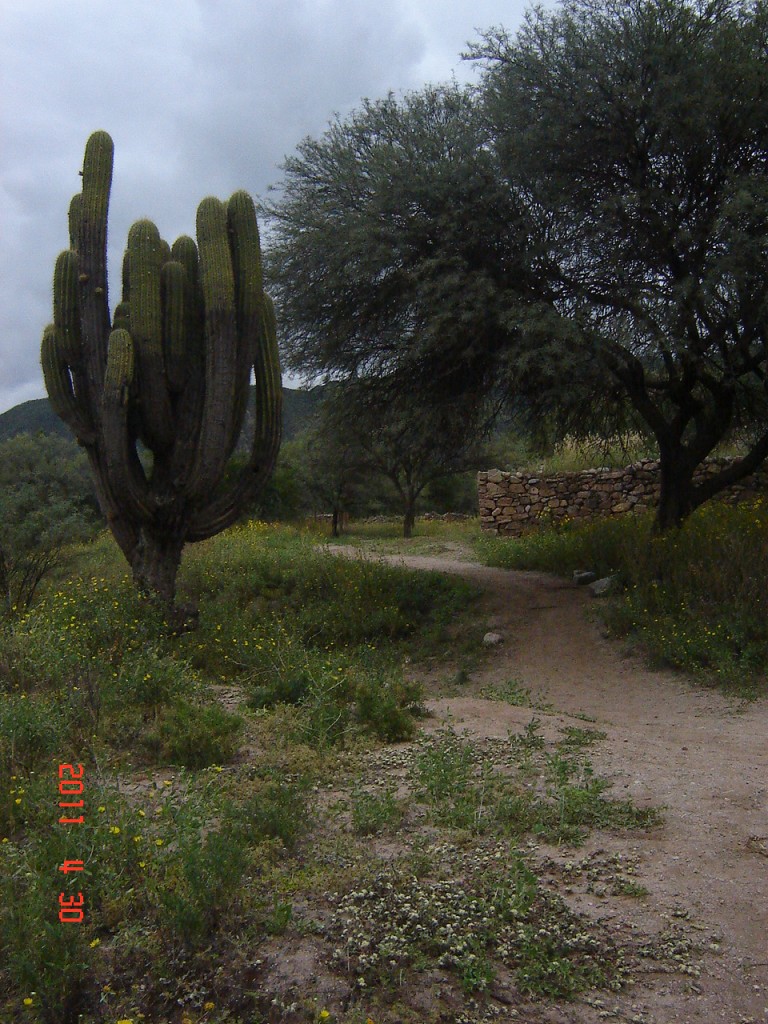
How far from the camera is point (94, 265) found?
9.45 m

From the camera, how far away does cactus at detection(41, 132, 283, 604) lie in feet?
30.5

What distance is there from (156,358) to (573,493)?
12831 mm

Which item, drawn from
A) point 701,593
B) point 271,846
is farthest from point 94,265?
point 271,846

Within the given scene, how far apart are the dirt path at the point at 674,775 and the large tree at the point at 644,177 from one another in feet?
10.0

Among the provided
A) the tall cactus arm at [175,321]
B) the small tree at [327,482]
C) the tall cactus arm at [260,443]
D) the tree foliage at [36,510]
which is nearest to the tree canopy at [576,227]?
the tall cactus arm at [260,443]

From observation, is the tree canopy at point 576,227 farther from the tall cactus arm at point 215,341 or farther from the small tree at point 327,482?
the small tree at point 327,482

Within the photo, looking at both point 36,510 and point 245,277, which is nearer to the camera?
point 245,277

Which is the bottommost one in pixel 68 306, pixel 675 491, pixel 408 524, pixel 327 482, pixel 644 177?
pixel 408 524

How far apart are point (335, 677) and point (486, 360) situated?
657 cm

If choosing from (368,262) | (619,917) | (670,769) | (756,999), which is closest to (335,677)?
(670,769)

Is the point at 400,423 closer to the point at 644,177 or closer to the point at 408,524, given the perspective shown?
the point at 644,177

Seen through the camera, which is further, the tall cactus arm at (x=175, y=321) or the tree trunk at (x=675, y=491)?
the tree trunk at (x=675, y=491)

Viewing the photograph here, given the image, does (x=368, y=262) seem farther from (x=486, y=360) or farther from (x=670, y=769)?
(x=670, y=769)

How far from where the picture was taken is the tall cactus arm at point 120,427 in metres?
8.88
